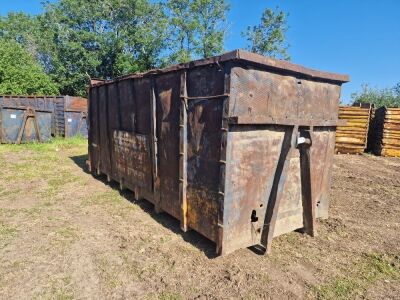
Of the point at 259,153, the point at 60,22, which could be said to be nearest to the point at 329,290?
the point at 259,153

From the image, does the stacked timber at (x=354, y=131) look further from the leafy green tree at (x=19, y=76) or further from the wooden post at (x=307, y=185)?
the leafy green tree at (x=19, y=76)

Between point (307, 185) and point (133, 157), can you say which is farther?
A: point (133, 157)

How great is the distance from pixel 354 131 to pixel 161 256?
475 inches

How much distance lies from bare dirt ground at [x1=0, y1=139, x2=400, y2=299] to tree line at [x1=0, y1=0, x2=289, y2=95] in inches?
731

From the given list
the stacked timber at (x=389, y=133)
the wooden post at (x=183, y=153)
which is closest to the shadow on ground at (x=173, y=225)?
the wooden post at (x=183, y=153)

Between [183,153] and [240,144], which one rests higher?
[240,144]

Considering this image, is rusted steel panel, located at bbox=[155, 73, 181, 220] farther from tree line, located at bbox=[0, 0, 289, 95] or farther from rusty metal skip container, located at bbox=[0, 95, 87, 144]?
tree line, located at bbox=[0, 0, 289, 95]

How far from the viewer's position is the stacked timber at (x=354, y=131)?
1254 centimetres

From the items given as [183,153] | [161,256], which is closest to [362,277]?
[161,256]

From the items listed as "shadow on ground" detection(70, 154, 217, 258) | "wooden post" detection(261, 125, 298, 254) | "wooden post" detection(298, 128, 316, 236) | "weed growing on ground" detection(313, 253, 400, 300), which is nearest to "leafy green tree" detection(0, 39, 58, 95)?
"shadow on ground" detection(70, 154, 217, 258)

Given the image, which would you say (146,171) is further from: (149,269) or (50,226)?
(149,269)

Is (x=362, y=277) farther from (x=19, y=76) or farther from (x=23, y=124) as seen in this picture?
(x=19, y=76)

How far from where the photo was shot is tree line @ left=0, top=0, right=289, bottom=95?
21156mm

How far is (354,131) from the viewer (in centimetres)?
1271
